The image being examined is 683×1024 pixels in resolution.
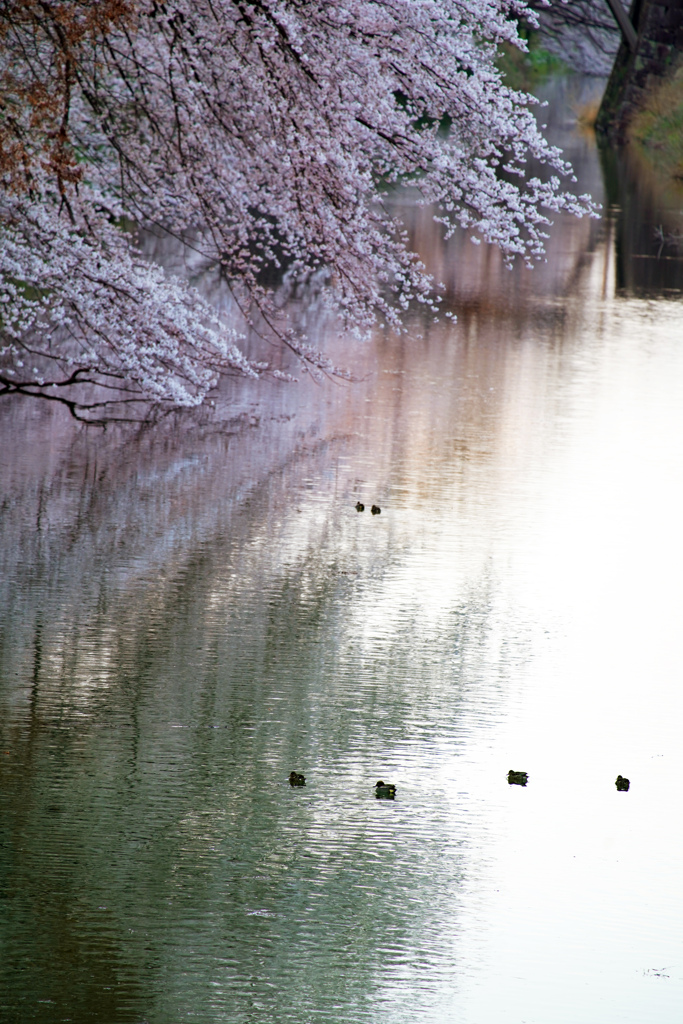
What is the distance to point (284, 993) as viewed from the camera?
387 cm

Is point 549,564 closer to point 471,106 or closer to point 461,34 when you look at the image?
point 471,106

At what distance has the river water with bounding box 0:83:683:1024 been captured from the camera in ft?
13.3

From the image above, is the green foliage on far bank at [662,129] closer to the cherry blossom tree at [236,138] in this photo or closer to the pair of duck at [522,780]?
the cherry blossom tree at [236,138]

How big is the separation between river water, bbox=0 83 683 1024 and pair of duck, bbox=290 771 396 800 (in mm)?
34

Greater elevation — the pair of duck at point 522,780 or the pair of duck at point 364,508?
the pair of duck at point 364,508

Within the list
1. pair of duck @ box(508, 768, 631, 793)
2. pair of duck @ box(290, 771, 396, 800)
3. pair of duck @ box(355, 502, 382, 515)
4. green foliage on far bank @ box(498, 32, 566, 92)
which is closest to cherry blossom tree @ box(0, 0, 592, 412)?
pair of duck @ box(355, 502, 382, 515)

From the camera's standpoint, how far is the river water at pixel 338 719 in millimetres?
4047

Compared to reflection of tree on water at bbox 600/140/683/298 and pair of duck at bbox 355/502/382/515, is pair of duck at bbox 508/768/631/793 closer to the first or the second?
pair of duck at bbox 355/502/382/515

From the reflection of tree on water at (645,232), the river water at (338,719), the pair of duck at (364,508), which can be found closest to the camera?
the river water at (338,719)

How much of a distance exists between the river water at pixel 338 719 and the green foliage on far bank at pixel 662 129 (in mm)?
26504

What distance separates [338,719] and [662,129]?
40.3m

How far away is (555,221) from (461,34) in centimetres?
1651

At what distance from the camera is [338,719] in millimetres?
5629

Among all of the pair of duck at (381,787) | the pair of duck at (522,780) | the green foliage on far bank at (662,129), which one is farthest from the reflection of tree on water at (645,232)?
the pair of duck at (381,787)
